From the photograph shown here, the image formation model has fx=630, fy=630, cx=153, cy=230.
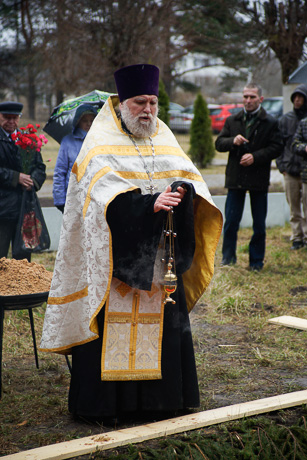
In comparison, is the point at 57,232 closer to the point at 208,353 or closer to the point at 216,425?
the point at 208,353

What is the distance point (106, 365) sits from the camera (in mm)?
3502

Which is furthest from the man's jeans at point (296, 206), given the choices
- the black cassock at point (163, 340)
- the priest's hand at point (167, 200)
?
the priest's hand at point (167, 200)

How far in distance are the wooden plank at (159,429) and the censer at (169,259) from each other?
69cm

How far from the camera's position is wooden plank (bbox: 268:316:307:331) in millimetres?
5334

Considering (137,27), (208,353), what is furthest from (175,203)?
(137,27)

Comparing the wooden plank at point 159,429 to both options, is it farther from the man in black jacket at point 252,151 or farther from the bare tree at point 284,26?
the bare tree at point 284,26

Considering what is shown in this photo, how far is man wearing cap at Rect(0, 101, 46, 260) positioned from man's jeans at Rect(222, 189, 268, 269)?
7.49 ft

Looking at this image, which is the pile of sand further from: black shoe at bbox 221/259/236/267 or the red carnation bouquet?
black shoe at bbox 221/259/236/267

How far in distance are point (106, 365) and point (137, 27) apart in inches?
356

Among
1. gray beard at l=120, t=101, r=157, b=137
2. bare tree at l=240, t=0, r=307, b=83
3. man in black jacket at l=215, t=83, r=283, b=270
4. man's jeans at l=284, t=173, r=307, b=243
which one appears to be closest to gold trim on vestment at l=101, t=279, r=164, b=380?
gray beard at l=120, t=101, r=157, b=137

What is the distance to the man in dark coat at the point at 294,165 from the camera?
26.5 ft

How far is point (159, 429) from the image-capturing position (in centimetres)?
339

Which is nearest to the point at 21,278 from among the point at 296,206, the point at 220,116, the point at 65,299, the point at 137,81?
the point at 65,299

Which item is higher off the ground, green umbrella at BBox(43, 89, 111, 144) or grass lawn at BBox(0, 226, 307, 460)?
green umbrella at BBox(43, 89, 111, 144)
